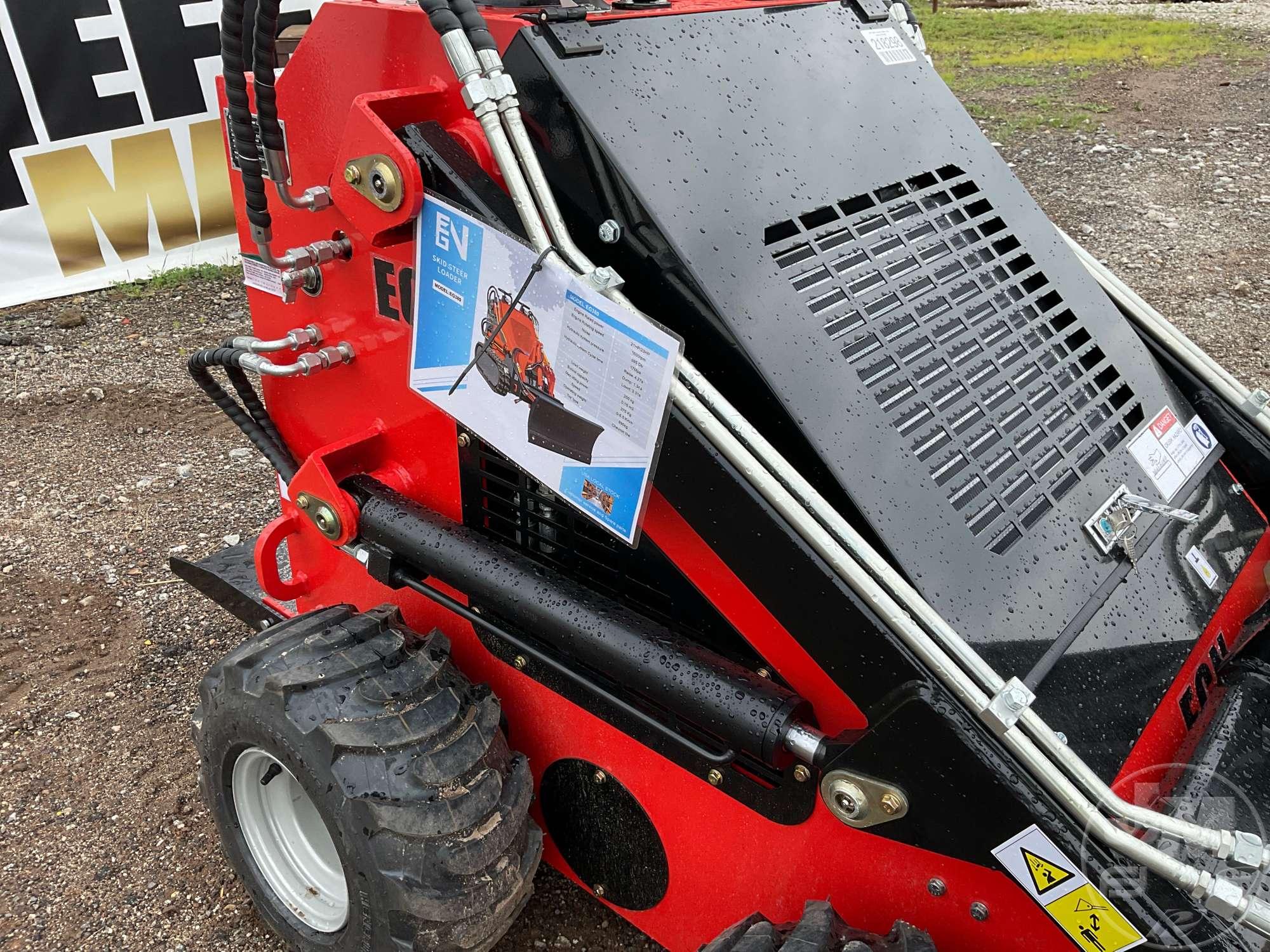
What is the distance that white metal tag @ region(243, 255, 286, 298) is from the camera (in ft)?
6.26

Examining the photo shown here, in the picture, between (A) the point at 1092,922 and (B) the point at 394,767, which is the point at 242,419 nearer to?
(B) the point at 394,767

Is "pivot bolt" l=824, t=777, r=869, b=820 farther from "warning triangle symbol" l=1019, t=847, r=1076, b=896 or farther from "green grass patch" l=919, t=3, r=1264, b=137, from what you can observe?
"green grass patch" l=919, t=3, r=1264, b=137

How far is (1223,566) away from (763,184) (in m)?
1.13

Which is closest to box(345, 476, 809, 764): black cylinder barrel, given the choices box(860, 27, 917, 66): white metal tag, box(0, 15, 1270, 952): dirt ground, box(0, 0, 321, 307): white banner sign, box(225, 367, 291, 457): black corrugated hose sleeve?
box(225, 367, 291, 457): black corrugated hose sleeve

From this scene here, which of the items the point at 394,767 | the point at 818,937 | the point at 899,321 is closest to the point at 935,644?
the point at 818,937

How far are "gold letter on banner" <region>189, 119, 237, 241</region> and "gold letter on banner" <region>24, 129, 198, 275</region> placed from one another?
8 centimetres

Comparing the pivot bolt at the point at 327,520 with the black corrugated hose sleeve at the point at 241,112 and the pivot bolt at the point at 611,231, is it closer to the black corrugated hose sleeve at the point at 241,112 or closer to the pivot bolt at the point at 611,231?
the black corrugated hose sleeve at the point at 241,112

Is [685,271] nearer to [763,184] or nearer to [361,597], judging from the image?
Result: [763,184]

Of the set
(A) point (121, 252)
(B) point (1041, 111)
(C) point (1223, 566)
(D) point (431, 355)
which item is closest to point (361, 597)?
(D) point (431, 355)

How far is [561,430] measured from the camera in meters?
1.53

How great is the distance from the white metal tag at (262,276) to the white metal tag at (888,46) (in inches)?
51.1

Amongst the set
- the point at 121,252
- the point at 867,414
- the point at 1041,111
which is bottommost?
the point at 1041,111

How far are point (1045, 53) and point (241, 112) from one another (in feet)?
40.6

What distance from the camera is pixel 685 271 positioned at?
4.87ft
